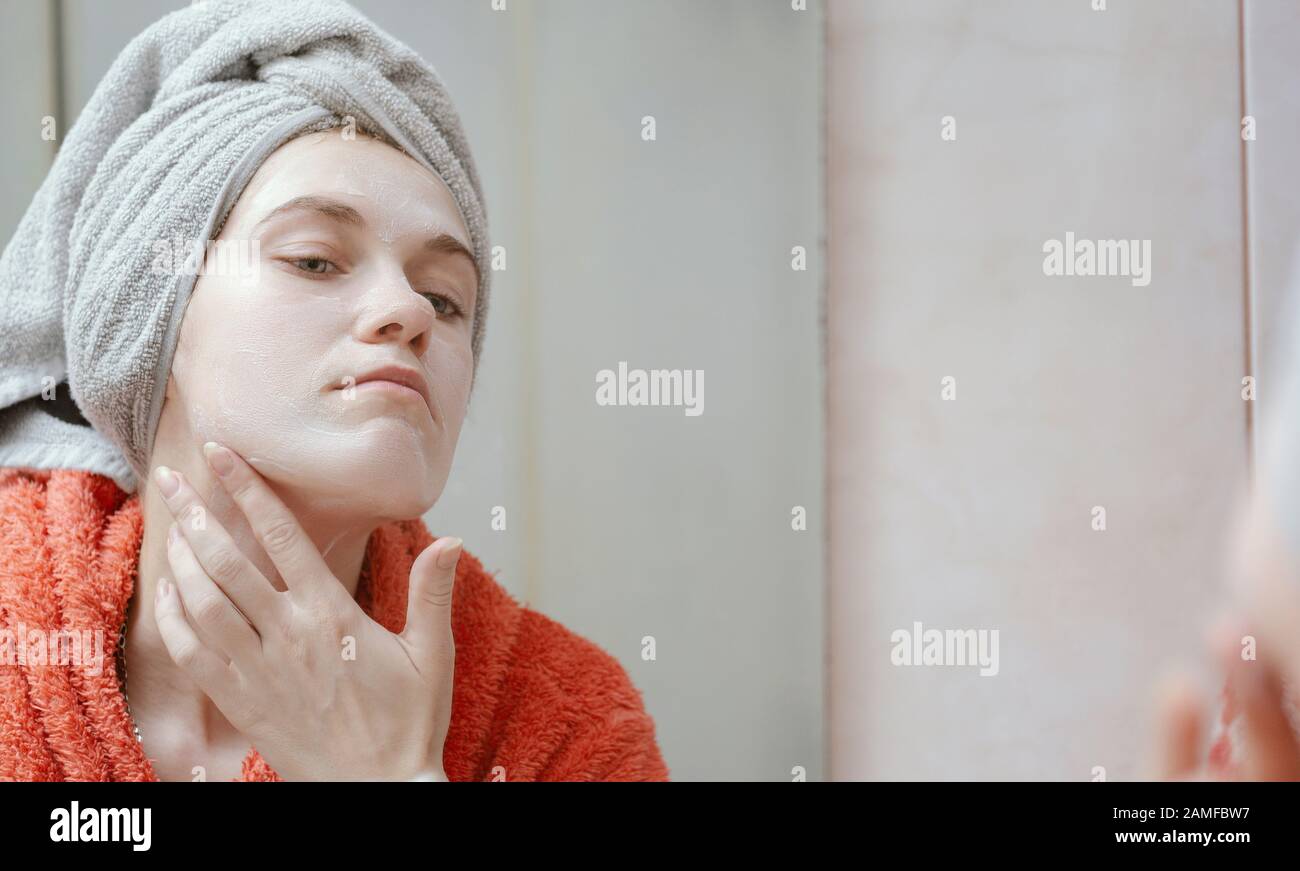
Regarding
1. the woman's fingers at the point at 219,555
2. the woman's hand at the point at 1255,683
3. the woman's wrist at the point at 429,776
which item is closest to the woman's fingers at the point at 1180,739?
the woman's hand at the point at 1255,683

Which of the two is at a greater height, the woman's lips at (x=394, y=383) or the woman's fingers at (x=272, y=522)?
the woman's lips at (x=394, y=383)

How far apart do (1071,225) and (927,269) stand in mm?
112

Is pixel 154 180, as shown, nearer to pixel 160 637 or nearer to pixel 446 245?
pixel 446 245

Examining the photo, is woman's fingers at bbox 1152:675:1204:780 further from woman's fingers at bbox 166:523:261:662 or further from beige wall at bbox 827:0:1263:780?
woman's fingers at bbox 166:523:261:662

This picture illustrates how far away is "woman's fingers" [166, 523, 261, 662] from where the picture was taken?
633mm

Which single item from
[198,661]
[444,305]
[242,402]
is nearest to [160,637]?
[198,661]

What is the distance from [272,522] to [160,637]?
0.13 metres

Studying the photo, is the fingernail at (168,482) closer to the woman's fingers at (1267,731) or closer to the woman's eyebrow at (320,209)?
the woman's eyebrow at (320,209)

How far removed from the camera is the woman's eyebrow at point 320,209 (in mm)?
643
